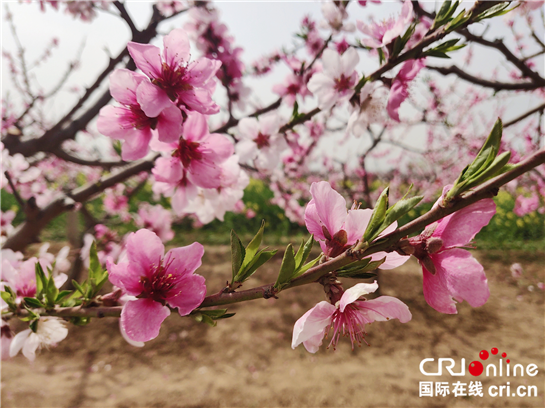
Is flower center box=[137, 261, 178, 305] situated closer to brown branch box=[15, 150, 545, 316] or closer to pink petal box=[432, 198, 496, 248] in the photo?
brown branch box=[15, 150, 545, 316]

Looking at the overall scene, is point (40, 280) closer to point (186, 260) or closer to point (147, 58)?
point (186, 260)

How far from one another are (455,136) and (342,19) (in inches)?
108

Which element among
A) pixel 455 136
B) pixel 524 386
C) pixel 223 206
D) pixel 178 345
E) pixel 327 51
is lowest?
pixel 178 345

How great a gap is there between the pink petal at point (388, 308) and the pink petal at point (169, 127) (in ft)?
1.69

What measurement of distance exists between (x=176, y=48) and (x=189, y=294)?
21.3 inches

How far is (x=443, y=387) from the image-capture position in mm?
2508

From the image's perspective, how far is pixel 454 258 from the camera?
Result: 447mm

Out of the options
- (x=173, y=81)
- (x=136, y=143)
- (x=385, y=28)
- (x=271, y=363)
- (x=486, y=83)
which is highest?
(x=486, y=83)

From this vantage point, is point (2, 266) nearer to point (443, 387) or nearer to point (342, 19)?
point (342, 19)

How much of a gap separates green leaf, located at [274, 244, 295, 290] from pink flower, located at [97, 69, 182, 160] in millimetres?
402

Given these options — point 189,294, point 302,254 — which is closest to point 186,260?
point 189,294

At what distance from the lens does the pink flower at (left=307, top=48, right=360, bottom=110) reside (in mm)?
1009

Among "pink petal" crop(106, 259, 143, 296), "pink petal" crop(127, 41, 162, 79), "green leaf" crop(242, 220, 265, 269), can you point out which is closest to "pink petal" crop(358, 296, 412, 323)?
"green leaf" crop(242, 220, 265, 269)

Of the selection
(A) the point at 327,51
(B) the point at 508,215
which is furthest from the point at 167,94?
(B) the point at 508,215
